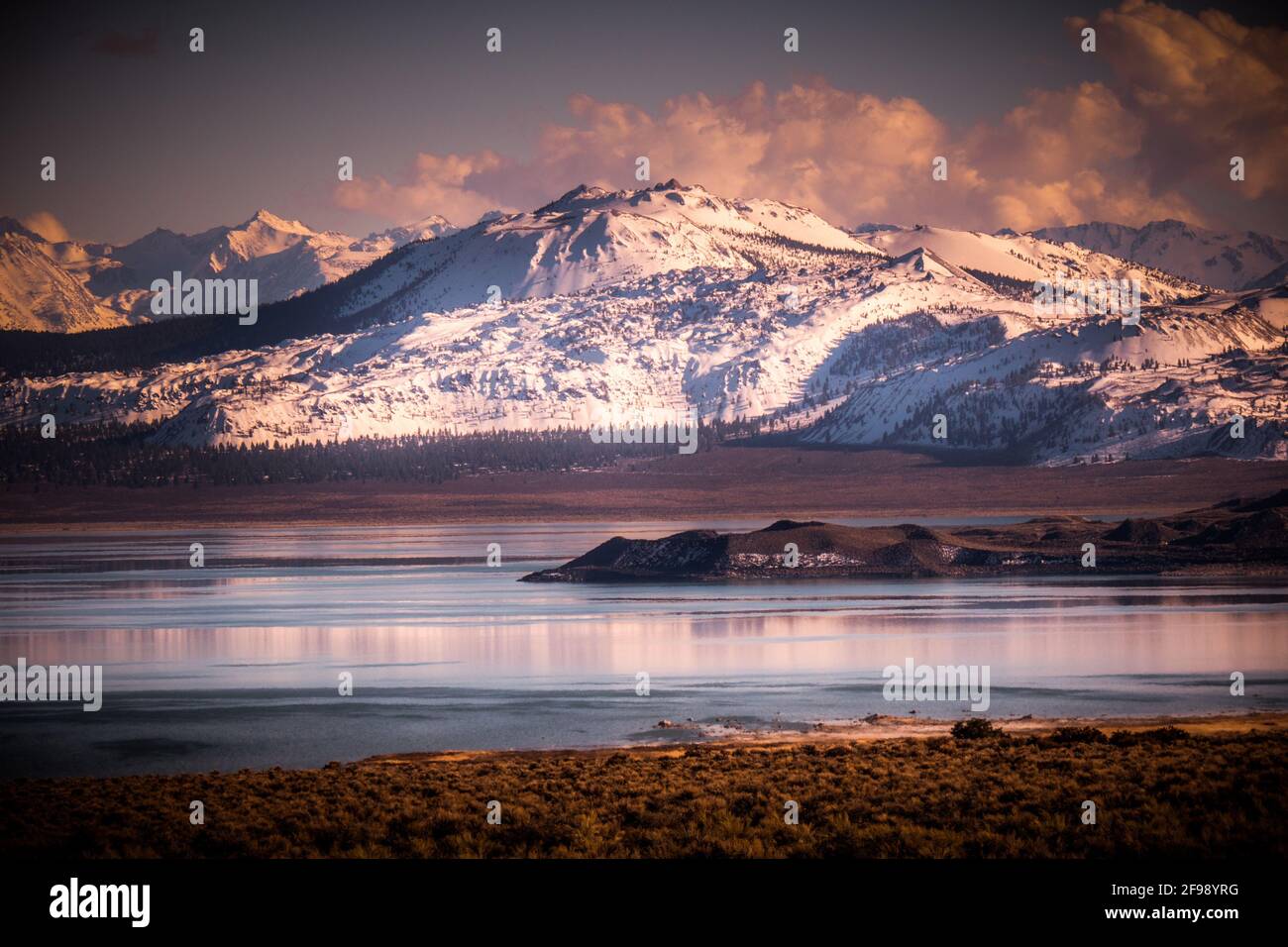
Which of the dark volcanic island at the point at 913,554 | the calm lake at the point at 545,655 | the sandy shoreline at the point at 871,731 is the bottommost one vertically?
the sandy shoreline at the point at 871,731

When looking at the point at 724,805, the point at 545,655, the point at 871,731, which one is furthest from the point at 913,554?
the point at 724,805

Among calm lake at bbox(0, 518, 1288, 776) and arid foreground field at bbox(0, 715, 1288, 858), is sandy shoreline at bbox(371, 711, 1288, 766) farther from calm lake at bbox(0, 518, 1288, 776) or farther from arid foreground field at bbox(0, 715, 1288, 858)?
arid foreground field at bbox(0, 715, 1288, 858)

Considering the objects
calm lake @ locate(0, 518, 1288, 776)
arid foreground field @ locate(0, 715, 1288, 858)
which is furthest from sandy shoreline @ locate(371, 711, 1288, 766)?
arid foreground field @ locate(0, 715, 1288, 858)

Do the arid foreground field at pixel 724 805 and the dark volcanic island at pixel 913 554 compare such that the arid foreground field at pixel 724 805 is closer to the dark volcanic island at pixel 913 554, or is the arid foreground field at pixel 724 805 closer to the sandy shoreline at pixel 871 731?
the sandy shoreline at pixel 871 731

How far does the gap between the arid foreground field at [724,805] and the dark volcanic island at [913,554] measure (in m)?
72.6

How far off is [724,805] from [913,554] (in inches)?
3315

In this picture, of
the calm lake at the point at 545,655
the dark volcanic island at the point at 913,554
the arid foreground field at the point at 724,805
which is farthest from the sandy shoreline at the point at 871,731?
the dark volcanic island at the point at 913,554

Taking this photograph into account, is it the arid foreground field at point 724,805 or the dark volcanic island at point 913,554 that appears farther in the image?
the dark volcanic island at point 913,554

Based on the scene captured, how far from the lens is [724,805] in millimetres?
32500

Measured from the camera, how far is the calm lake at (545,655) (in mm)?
48375

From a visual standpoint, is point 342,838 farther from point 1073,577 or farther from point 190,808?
point 1073,577

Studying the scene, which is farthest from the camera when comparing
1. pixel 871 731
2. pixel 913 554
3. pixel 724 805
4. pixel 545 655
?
pixel 913 554

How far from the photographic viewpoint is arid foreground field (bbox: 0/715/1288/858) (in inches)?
1154

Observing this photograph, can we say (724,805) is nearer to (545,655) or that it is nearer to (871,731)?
(871,731)
